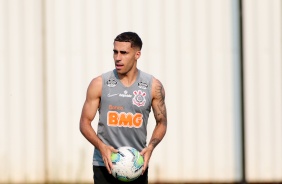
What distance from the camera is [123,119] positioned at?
9680 mm

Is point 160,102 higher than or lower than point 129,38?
lower

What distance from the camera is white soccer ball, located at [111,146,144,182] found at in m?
9.52

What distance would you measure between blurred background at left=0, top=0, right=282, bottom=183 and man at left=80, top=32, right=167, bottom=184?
359cm

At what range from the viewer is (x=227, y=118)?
540 inches

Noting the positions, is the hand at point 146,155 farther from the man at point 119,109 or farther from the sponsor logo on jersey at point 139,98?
the sponsor logo on jersey at point 139,98

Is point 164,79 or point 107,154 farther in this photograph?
point 164,79

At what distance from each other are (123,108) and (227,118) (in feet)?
14.2

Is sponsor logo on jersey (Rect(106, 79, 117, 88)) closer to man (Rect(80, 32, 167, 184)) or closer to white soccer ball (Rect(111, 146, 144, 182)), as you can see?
man (Rect(80, 32, 167, 184))

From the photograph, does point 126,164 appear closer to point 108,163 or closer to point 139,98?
point 108,163

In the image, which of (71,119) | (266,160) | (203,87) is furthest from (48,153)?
(266,160)

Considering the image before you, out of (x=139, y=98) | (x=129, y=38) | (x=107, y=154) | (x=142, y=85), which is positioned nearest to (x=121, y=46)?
(x=129, y=38)

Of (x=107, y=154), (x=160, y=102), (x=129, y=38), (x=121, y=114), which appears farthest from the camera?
(x=160, y=102)

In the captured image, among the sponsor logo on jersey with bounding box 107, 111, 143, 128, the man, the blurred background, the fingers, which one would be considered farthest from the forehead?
the blurred background

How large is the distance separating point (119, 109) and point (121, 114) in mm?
64
